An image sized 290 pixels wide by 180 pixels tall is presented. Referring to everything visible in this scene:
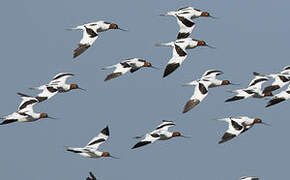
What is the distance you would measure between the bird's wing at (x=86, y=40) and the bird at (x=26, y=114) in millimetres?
4791

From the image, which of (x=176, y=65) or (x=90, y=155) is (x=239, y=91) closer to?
(x=176, y=65)

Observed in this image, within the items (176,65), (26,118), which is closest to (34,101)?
(26,118)

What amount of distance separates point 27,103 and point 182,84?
32.5 ft

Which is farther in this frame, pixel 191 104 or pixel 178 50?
pixel 178 50

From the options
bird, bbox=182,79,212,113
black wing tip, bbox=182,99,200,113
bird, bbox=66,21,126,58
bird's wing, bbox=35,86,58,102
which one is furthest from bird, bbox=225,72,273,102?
bird's wing, bbox=35,86,58,102

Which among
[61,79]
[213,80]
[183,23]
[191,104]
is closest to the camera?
[191,104]

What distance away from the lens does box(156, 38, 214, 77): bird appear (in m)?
70.8

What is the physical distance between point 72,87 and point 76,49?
13.3 feet

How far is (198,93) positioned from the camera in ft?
232

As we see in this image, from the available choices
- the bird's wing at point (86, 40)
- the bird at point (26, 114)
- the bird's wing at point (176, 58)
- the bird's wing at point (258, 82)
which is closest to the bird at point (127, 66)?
the bird's wing at point (86, 40)

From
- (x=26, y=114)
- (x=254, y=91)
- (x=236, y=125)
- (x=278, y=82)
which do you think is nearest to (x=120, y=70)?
(x=26, y=114)

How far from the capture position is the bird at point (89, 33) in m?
70.8

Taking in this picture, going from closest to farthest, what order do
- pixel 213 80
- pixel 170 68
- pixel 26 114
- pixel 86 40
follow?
pixel 170 68 < pixel 86 40 < pixel 26 114 < pixel 213 80

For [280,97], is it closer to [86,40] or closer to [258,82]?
[258,82]
